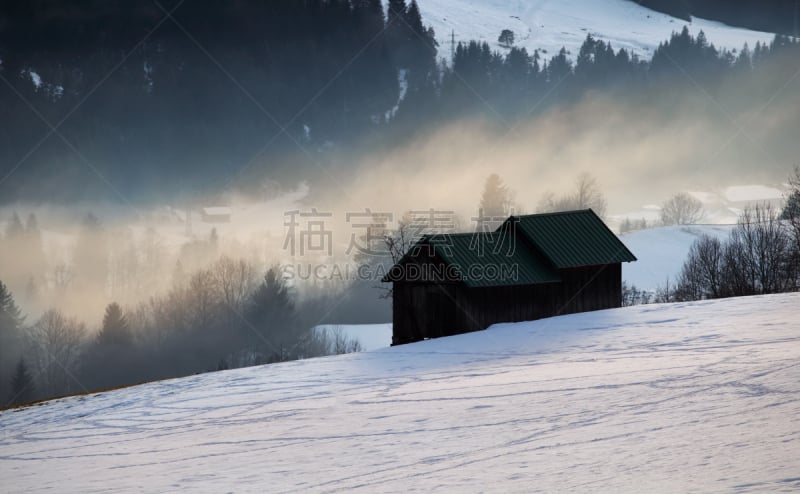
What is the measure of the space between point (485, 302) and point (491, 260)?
6.44 feet

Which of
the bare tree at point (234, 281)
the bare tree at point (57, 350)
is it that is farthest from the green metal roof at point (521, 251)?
the bare tree at point (234, 281)

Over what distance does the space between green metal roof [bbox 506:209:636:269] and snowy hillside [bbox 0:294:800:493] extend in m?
5.33

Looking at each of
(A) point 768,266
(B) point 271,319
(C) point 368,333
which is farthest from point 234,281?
(A) point 768,266

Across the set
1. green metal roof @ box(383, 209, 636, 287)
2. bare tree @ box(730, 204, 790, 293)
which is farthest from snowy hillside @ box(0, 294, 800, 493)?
bare tree @ box(730, 204, 790, 293)

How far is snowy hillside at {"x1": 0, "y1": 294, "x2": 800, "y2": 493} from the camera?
18656mm

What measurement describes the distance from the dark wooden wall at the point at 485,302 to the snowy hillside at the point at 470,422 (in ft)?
10.1

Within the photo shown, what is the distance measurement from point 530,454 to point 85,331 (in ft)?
422

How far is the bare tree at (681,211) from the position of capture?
609 feet

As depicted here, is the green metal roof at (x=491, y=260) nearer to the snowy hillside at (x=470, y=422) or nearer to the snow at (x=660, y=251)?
the snowy hillside at (x=470, y=422)

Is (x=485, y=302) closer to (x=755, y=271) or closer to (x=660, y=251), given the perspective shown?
(x=755, y=271)

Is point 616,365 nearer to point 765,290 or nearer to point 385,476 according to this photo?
point 385,476

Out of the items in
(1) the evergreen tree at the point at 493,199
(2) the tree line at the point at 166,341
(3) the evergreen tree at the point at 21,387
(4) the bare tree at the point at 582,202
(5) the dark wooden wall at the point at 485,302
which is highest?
(4) the bare tree at the point at 582,202

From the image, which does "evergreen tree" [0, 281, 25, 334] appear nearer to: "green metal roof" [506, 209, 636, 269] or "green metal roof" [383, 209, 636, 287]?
"green metal roof" [383, 209, 636, 287]

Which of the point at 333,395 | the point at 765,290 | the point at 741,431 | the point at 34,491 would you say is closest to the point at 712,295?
the point at 765,290
